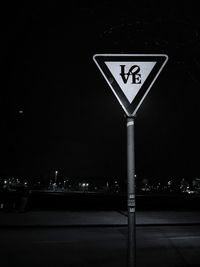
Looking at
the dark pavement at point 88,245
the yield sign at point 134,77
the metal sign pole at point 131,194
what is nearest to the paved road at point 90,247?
the dark pavement at point 88,245

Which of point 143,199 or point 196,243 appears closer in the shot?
point 196,243

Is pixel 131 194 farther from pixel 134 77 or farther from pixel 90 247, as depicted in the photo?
pixel 90 247

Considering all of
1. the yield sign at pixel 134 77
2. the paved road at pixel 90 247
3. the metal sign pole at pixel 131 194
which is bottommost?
the paved road at pixel 90 247

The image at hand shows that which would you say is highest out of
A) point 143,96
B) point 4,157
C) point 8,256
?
point 4,157

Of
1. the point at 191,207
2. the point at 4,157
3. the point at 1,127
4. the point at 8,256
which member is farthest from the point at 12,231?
the point at 4,157

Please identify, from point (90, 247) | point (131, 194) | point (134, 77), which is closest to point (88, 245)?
point (90, 247)

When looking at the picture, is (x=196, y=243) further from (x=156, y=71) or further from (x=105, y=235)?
(x=156, y=71)

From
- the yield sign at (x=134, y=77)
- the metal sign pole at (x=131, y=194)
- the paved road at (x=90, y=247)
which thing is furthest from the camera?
the paved road at (x=90, y=247)

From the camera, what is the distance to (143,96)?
3.77 m

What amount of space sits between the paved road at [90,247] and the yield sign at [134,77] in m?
5.65

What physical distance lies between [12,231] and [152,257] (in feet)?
24.4

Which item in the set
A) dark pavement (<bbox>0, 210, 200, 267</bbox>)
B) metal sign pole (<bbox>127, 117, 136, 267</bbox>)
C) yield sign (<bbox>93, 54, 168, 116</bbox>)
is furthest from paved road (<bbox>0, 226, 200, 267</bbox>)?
yield sign (<bbox>93, 54, 168, 116</bbox>)

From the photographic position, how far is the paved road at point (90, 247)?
8945 mm

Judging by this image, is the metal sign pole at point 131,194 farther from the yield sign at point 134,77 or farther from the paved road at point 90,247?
the paved road at point 90,247
